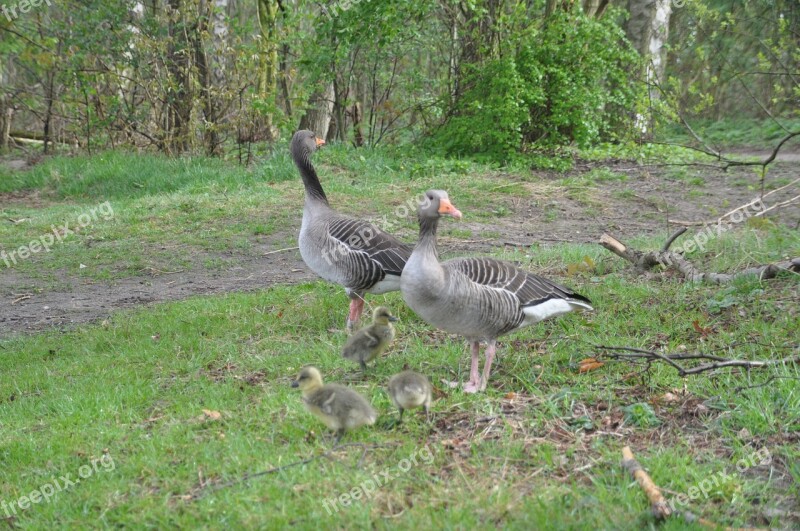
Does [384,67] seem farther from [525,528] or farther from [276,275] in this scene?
[525,528]

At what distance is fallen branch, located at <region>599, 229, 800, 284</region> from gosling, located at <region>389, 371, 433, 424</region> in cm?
435

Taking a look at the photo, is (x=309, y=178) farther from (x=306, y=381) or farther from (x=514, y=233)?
(x=514, y=233)

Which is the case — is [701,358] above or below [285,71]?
below

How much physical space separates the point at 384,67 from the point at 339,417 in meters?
17.4

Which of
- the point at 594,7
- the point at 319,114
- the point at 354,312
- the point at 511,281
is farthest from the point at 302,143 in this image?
the point at 594,7

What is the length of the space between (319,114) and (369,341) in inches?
613

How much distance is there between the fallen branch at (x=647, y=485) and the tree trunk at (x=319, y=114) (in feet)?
55.2

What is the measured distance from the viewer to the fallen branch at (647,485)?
4.09m

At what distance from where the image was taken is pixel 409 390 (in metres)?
5.04

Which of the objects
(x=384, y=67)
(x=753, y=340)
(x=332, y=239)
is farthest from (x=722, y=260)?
(x=384, y=67)

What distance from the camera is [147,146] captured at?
19.0 meters

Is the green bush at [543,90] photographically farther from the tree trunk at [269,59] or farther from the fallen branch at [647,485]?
the fallen branch at [647,485]

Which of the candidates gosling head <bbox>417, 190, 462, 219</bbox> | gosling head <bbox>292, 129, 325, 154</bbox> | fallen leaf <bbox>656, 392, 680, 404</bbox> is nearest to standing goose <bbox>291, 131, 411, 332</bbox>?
gosling head <bbox>292, 129, 325, 154</bbox>

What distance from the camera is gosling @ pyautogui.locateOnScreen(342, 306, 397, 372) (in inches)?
249
